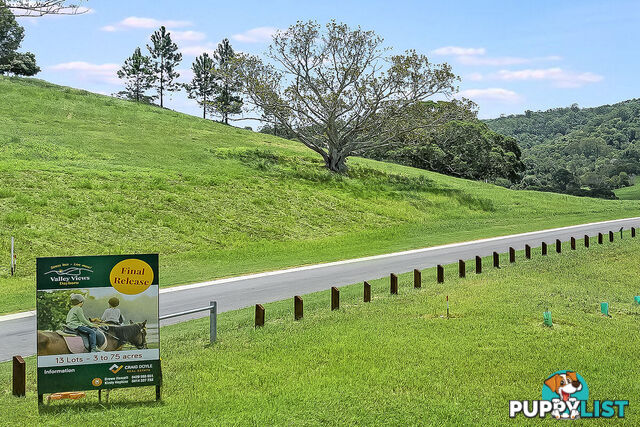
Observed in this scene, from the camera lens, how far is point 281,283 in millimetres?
20141

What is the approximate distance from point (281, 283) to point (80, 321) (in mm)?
12049

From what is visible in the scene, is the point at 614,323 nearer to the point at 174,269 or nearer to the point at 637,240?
the point at 174,269

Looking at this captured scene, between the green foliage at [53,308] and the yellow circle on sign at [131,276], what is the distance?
59cm

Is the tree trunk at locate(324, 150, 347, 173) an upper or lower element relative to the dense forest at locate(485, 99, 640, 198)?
lower

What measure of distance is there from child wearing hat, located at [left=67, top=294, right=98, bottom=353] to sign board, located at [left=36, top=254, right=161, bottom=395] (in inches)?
0.5

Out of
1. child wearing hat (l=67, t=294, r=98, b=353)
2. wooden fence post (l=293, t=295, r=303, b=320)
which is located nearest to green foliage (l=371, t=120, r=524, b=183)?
wooden fence post (l=293, t=295, r=303, b=320)

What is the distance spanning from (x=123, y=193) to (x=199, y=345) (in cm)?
2212

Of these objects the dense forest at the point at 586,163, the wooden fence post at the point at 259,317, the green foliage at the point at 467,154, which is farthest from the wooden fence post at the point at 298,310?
the dense forest at the point at 586,163

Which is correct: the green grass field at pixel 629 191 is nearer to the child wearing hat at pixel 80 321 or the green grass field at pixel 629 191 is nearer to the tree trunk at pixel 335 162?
the tree trunk at pixel 335 162

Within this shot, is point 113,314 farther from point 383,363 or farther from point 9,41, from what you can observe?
point 9,41

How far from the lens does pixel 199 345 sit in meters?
11.8

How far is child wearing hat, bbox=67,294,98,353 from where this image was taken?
826 centimetres

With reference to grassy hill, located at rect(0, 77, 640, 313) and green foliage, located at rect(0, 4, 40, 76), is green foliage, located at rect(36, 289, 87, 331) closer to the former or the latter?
grassy hill, located at rect(0, 77, 640, 313)

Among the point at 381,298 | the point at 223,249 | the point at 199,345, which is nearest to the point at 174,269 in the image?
the point at 223,249
